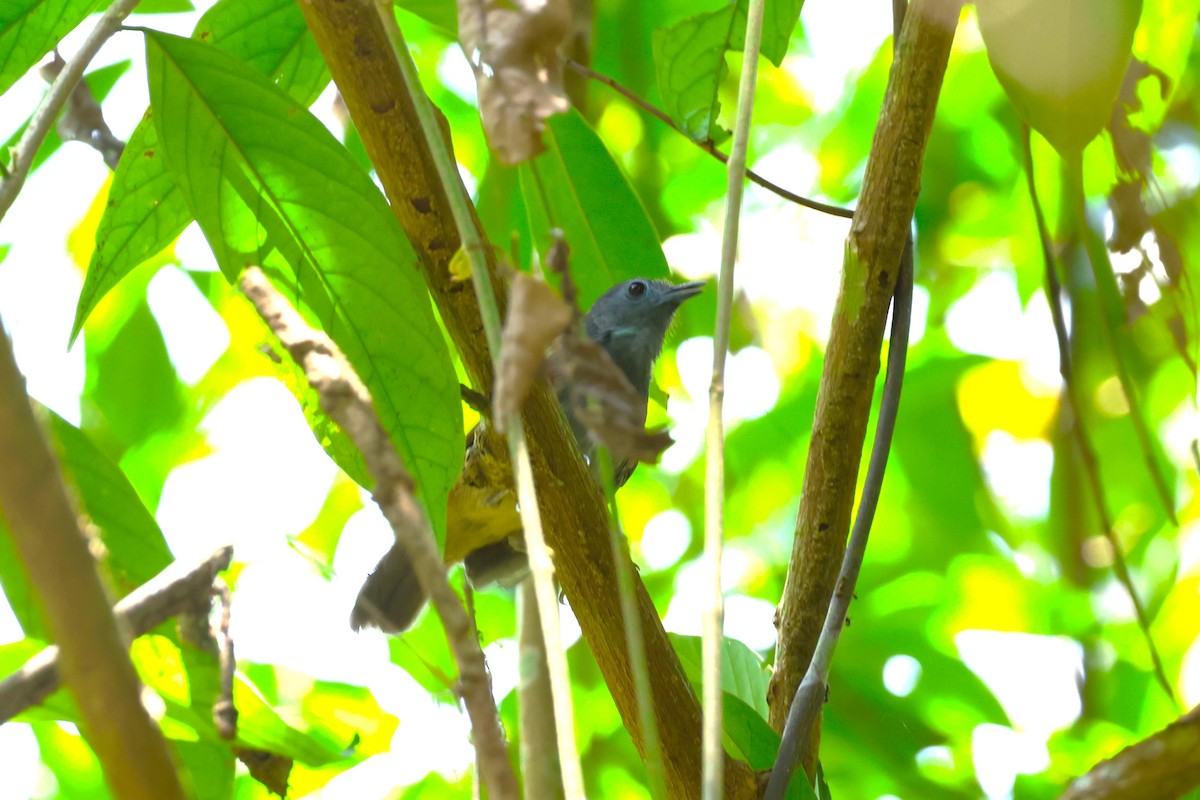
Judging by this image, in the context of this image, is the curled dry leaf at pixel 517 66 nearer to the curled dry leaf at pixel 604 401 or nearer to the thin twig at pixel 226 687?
the curled dry leaf at pixel 604 401

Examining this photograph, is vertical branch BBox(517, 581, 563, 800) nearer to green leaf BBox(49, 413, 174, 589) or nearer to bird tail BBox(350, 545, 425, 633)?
green leaf BBox(49, 413, 174, 589)

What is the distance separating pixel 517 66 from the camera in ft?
2.37

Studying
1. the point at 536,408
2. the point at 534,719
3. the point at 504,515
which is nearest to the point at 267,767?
the point at 534,719

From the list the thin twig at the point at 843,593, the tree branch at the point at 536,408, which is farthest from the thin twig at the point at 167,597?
the thin twig at the point at 843,593

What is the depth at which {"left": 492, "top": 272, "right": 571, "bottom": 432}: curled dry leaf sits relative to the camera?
641 mm

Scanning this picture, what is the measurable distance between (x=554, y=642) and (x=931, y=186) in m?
3.09

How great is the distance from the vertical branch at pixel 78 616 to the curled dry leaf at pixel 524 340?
0.77ft

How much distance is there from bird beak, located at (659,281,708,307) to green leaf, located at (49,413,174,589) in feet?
6.95

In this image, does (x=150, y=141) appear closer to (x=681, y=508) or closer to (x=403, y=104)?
(x=403, y=104)

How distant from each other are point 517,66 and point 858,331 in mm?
1057

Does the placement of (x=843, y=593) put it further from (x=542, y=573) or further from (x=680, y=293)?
(x=680, y=293)

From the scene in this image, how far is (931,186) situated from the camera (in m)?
3.50

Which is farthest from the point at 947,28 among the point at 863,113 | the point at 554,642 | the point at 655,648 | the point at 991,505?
the point at 863,113

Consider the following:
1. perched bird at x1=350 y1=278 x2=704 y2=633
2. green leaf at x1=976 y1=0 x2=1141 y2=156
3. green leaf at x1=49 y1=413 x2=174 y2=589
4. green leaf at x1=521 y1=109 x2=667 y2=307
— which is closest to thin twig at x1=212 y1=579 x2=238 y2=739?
green leaf at x1=49 y1=413 x2=174 y2=589
